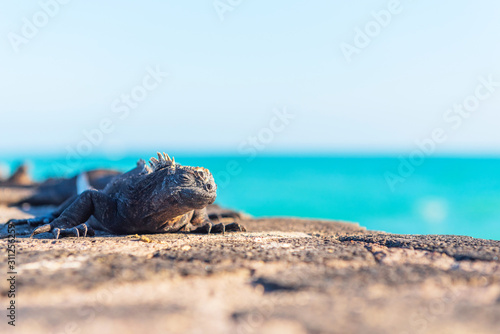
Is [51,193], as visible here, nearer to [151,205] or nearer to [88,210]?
[88,210]

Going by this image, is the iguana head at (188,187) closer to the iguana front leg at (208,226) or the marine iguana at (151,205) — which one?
the marine iguana at (151,205)

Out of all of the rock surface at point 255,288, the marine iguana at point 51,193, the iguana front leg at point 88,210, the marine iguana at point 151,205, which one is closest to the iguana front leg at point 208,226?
the marine iguana at point 151,205

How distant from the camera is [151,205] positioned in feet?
16.1

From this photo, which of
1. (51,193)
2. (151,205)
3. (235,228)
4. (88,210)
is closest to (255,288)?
(151,205)

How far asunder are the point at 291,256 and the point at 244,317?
129 centimetres

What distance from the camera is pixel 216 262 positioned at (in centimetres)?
317

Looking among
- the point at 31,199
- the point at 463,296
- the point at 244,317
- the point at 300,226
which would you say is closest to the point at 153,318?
the point at 244,317

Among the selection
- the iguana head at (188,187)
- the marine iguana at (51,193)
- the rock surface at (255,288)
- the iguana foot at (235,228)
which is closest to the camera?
the rock surface at (255,288)

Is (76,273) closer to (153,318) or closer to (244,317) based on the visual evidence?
(153,318)

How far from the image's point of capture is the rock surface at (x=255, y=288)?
2088 millimetres

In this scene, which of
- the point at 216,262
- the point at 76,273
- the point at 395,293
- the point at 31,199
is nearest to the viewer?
the point at 395,293

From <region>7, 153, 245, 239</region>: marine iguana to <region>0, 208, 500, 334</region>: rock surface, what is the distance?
779 mm

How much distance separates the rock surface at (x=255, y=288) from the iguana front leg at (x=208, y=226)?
121cm

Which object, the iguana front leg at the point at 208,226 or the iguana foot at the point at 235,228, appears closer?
the iguana front leg at the point at 208,226
